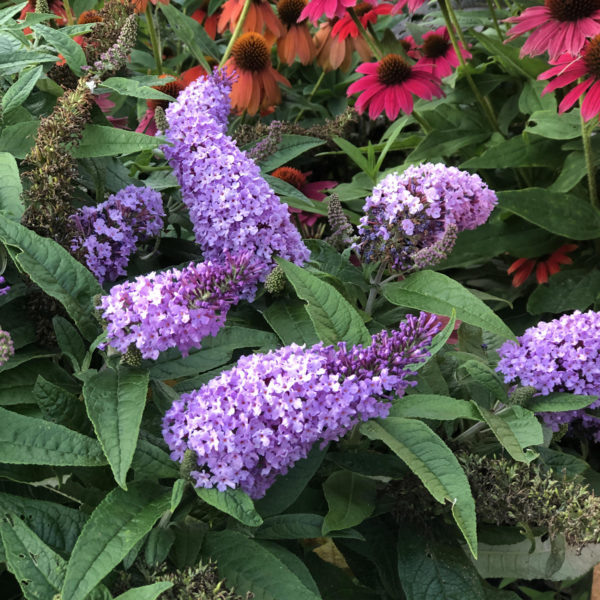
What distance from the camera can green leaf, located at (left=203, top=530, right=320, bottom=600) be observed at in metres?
1.04

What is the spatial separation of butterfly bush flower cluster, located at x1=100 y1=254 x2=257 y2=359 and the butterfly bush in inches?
10.6

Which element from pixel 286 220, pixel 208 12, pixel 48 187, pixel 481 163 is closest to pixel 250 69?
pixel 208 12

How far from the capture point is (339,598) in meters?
1.30

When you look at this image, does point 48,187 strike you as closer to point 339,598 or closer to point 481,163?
point 339,598

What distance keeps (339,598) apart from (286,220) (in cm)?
58

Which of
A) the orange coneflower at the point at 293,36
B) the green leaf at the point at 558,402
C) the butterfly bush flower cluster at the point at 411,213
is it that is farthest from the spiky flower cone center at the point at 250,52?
the green leaf at the point at 558,402

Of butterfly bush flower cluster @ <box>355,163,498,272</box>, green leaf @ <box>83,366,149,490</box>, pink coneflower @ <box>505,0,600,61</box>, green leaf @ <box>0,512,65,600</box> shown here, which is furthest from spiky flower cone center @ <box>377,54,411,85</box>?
green leaf @ <box>0,512,65,600</box>

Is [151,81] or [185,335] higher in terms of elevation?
[151,81]

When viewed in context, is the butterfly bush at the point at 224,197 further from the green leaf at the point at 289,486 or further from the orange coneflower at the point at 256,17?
the orange coneflower at the point at 256,17

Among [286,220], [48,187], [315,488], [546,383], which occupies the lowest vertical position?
[315,488]

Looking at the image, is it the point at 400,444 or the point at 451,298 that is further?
the point at 451,298

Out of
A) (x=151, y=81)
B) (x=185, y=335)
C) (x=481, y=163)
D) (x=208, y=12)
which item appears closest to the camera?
(x=185, y=335)

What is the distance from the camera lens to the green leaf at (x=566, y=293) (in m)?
2.01

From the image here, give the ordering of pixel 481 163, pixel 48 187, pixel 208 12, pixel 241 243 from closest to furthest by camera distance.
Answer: pixel 48 187 → pixel 241 243 → pixel 481 163 → pixel 208 12
